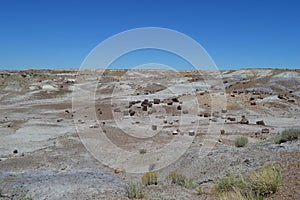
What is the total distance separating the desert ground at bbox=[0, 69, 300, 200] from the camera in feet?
29.2

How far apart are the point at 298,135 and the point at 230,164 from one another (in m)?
3.90

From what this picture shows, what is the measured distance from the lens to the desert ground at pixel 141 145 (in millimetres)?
8898

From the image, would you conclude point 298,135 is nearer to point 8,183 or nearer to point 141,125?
point 8,183

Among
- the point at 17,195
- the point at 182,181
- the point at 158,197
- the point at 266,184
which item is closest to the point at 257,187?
the point at 266,184

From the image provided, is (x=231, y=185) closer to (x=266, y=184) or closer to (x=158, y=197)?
(x=266, y=184)

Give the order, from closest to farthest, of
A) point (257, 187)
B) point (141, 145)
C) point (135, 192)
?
point (257, 187) < point (135, 192) < point (141, 145)

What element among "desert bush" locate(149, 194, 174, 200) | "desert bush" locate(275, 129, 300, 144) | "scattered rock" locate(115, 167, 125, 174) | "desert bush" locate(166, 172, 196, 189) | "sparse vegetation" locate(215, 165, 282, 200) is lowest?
"scattered rock" locate(115, 167, 125, 174)

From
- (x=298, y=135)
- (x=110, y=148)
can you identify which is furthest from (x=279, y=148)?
(x=110, y=148)

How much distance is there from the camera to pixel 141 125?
2506cm

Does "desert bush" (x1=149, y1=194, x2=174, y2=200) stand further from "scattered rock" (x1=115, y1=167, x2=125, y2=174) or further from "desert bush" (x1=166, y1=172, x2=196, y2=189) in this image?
"scattered rock" (x1=115, y1=167, x2=125, y2=174)

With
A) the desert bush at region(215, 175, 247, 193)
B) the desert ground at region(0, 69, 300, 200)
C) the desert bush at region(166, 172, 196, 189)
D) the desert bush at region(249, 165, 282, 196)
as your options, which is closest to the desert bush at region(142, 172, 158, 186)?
the desert ground at region(0, 69, 300, 200)

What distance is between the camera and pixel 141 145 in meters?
18.4

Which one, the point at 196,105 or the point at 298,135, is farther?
the point at 196,105

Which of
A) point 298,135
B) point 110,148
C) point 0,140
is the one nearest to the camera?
point 298,135
